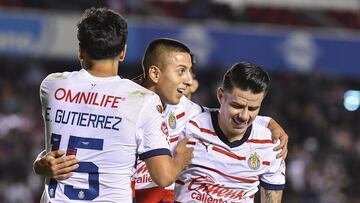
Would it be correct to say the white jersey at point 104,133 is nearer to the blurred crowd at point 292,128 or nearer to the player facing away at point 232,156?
the player facing away at point 232,156

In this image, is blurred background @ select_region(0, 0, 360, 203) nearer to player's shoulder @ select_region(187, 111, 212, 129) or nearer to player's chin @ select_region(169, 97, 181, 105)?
player's shoulder @ select_region(187, 111, 212, 129)

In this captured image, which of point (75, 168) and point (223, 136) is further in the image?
point (223, 136)

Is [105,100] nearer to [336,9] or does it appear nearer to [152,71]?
[152,71]

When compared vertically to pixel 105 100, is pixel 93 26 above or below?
above

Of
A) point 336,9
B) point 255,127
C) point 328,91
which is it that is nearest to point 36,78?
point 328,91

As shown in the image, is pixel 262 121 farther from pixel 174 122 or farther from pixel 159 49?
pixel 159 49

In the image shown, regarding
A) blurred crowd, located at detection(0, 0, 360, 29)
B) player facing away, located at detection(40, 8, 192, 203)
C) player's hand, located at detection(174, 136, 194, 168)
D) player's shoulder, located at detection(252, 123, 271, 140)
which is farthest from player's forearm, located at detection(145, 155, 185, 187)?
blurred crowd, located at detection(0, 0, 360, 29)

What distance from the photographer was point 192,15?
18.2m

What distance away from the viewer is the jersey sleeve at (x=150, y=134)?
16.0 ft

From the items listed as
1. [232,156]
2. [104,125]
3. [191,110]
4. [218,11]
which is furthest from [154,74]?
[218,11]

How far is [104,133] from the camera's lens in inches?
192

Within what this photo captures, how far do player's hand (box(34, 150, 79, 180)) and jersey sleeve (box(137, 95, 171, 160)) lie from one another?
34 cm

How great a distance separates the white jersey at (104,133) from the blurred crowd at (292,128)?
9226 mm

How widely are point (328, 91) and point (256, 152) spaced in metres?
13.6
